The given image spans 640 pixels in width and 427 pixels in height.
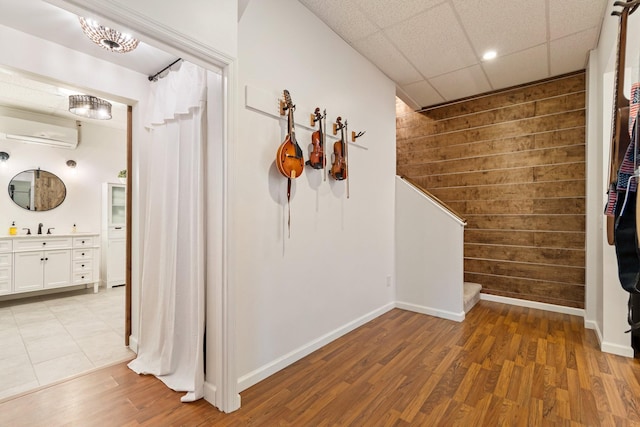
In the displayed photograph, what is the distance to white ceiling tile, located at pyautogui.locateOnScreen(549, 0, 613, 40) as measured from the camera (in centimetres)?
241

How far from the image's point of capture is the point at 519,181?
12.9 ft

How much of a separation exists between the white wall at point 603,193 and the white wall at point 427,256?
1.20 metres

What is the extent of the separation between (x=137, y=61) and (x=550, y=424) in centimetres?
377

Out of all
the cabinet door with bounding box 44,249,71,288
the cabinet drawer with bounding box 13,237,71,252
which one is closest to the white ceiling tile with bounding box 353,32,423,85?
the cabinet drawer with bounding box 13,237,71,252

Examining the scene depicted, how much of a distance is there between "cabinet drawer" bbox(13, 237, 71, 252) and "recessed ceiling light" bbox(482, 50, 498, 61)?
6.08m

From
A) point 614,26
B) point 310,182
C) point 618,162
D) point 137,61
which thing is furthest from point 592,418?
point 137,61

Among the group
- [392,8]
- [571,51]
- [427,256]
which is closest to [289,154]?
[392,8]

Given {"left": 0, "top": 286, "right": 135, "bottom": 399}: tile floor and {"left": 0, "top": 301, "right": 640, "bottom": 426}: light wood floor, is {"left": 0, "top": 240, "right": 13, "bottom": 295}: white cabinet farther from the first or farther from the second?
{"left": 0, "top": 301, "right": 640, "bottom": 426}: light wood floor

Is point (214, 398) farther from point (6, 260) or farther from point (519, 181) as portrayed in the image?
point (519, 181)

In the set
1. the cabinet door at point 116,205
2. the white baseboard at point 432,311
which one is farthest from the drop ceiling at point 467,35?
the cabinet door at point 116,205

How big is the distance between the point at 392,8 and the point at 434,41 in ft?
2.32

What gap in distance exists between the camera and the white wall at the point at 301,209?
2.07m

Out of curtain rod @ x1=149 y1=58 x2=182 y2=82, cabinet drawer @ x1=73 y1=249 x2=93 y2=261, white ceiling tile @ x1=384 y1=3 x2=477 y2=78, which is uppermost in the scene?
white ceiling tile @ x1=384 y1=3 x2=477 y2=78

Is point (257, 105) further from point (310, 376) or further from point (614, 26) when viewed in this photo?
point (614, 26)
